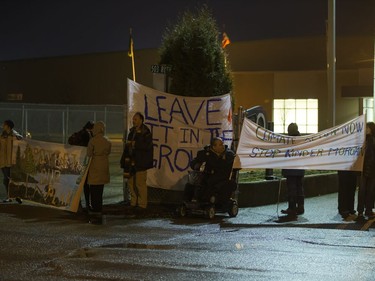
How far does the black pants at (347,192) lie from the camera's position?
39.7ft

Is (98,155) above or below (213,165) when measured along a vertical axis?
above

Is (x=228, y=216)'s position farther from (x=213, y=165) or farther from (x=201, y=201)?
(x=213, y=165)

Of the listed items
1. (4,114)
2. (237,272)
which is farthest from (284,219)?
(4,114)

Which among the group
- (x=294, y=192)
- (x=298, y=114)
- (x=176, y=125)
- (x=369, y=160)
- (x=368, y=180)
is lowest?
(x=294, y=192)

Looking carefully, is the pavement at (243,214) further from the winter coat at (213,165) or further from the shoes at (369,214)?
the winter coat at (213,165)

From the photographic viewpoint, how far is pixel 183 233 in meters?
10.3

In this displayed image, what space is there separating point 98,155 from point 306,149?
3.66 metres

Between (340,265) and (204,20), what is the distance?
801 cm

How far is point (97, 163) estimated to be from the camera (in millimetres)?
11875

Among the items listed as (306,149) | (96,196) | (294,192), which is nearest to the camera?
(96,196)

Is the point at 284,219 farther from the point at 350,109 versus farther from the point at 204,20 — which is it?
the point at 350,109

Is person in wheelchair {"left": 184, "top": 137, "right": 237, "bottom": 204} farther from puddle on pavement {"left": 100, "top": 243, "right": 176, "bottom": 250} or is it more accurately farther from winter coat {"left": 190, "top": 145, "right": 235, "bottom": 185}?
puddle on pavement {"left": 100, "top": 243, "right": 176, "bottom": 250}

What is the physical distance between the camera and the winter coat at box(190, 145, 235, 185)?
458 inches

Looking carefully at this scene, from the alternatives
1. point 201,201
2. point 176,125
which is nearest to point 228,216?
point 201,201
